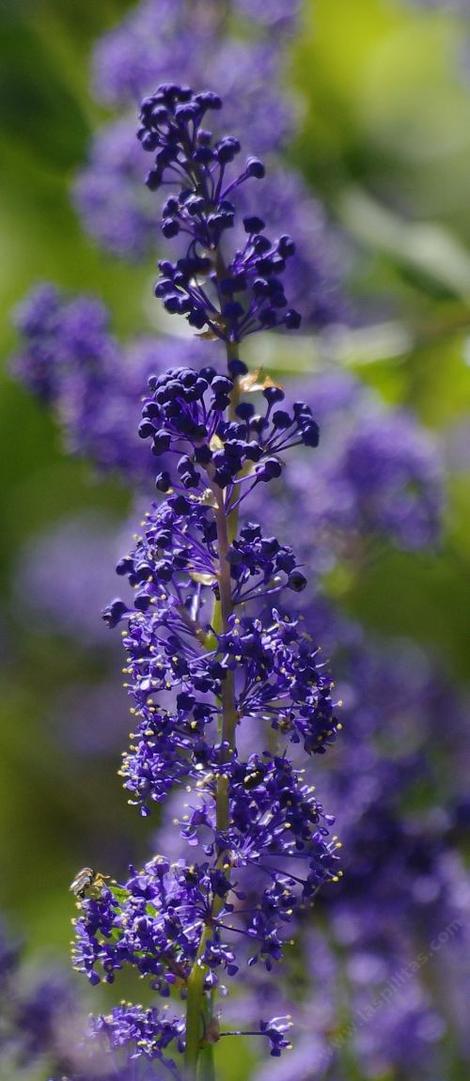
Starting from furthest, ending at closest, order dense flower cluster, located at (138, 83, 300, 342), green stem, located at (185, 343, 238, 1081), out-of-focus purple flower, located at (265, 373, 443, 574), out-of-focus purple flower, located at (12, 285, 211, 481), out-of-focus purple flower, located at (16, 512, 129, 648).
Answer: out-of-focus purple flower, located at (16, 512, 129, 648), out-of-focus purple flower, located at (265, 373, 443, 574), out-of-focus purple flower, located at (12, 285, 211, 481), dense flower cluster, located at (138, 83, 300, 342), green stem, located at (185, 343, 238, 1081)

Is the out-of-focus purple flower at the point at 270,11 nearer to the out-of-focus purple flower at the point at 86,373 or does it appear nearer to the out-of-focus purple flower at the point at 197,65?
the out-of-focus purple flower at the point at 197,65

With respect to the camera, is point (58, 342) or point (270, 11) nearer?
point (58, 342)

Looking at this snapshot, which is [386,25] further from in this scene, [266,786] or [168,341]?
[266,786]

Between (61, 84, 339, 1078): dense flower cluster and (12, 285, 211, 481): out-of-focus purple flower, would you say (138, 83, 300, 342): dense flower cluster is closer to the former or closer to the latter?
(61, 84, 339, 1078): dense flower cluster

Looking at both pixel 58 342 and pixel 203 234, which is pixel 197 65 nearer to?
pixel 58 342

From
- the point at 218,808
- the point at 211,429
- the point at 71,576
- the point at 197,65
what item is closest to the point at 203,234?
the point at 211,429

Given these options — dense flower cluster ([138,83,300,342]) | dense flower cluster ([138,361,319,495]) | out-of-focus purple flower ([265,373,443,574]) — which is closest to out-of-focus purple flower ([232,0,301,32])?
out-of-focus purple flower ([265,373,443,574])
